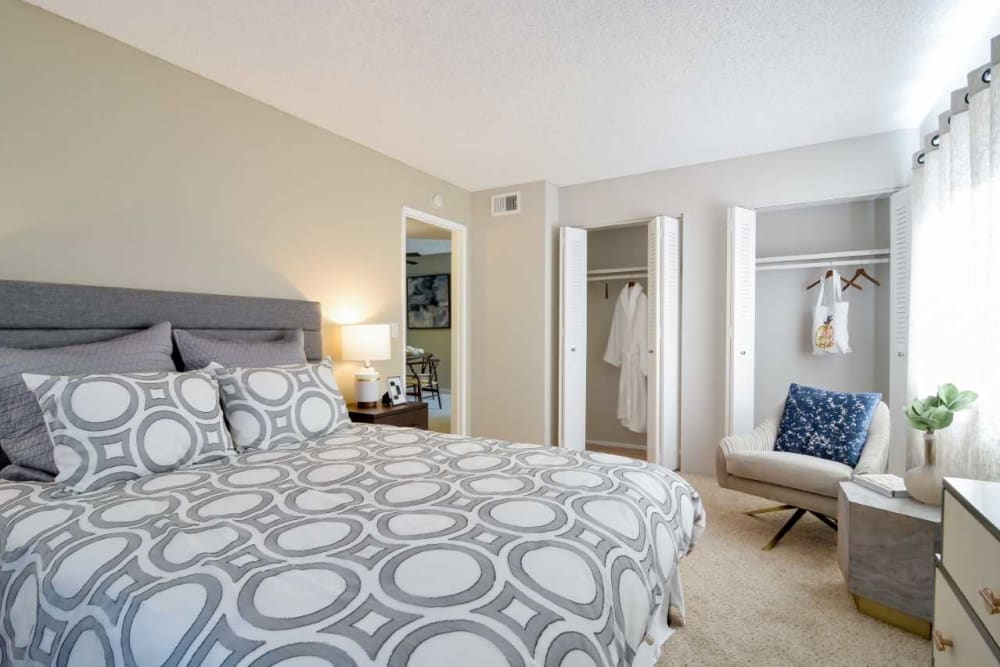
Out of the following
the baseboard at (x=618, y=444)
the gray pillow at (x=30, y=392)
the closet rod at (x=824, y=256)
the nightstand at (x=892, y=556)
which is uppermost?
the closet rod at (x=824, y=256)

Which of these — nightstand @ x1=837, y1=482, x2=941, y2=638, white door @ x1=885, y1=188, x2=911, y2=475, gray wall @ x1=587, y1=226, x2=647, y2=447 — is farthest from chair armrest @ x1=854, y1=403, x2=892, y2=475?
gray wall @ x1=587, y1=226, x2=647, y2=447

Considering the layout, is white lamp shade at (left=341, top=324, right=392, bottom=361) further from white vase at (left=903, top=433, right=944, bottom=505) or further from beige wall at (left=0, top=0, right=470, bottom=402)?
white vase at (left=903, top=433, right=944, bottom=505)

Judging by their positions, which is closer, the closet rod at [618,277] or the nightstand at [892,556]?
the nightstand at [892,556]

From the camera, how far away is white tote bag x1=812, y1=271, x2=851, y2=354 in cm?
354

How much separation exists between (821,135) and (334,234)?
345 cm

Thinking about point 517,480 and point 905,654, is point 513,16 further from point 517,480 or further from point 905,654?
point 905,654

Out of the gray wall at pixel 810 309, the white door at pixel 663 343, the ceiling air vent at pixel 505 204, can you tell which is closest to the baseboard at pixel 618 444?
the white door at pixel 663 343

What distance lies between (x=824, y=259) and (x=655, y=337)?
137 cm

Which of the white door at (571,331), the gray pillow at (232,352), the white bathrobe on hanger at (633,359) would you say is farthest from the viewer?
the white bathrobe on hanger at (633,359)

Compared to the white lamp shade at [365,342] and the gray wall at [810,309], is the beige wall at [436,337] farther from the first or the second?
the gray wall at [810,309]

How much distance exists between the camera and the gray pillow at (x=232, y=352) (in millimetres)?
2256

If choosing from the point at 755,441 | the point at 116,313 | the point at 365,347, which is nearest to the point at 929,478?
the point at 755,441

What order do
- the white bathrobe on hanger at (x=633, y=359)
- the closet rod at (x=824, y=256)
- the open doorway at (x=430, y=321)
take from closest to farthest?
the closet rod at (x=824, y=256) → the white bathrobe on hanger at (x=633, y=359) → the open doorway at (x=430, y=321)

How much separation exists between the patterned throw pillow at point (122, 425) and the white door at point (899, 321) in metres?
3.83
